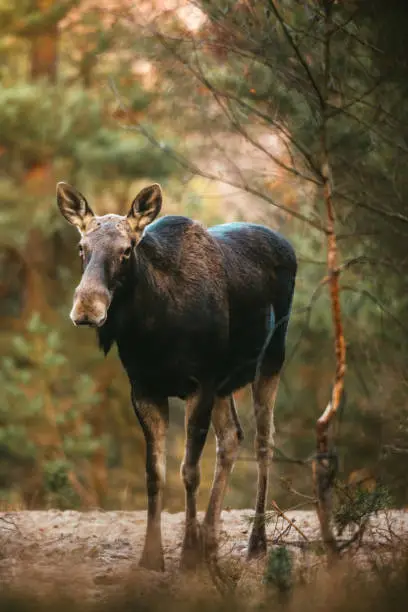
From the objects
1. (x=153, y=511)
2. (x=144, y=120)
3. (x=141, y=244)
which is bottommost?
(x=153, y=511)

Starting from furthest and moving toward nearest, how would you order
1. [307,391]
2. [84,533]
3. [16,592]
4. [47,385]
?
Answer: [47,385] → [307,391] → [84,533] → [16,592]

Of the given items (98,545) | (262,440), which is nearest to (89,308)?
(98,545)

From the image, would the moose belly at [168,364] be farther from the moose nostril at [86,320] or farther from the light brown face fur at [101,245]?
the moose nostril at [86,320]

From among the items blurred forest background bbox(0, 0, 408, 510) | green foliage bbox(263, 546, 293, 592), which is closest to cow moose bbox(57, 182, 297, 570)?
green foliage bbox(263, 546, 293, 592)

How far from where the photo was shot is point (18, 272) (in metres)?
22.6

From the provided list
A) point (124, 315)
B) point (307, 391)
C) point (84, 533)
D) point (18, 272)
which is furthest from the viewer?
point (18, 272)

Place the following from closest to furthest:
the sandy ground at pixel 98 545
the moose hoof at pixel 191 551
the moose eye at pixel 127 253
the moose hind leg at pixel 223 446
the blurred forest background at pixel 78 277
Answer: the sandy ground at pixel 98 545 < the moose eye at pixel 127 253 < the moose hoof at pixel 191 551 < the moose hind leg at pixel 223 446 < the blurred forest background at pixel 78 277

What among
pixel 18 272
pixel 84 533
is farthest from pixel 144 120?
pixel 84 533

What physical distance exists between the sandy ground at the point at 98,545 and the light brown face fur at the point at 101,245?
5.25 ft

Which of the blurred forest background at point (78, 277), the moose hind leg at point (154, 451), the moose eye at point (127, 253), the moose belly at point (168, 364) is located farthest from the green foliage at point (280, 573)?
the blurred forest background at point (78, 277)

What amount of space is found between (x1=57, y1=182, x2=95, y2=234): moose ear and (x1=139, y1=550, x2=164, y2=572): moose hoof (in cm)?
231

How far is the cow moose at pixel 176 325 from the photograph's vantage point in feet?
24.7

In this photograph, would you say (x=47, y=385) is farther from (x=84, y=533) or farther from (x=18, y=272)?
(x=84, y=533)

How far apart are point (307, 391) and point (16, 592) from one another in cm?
1237
